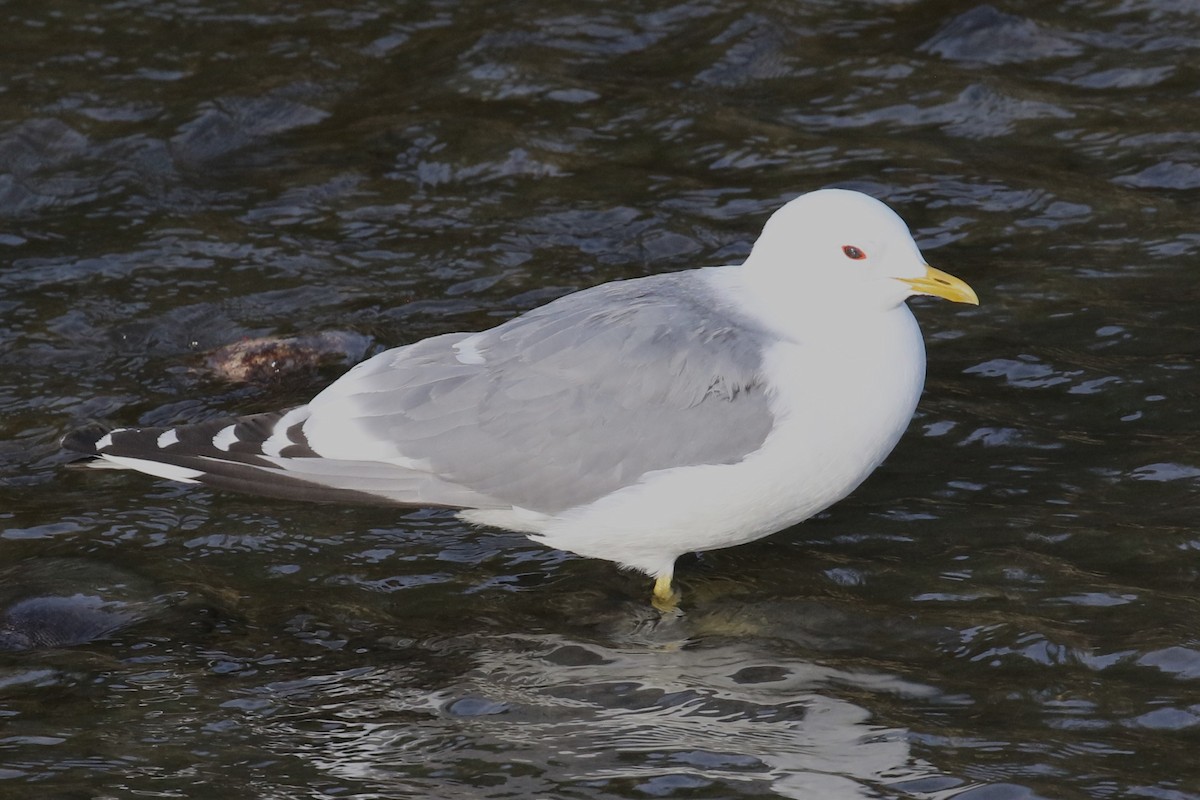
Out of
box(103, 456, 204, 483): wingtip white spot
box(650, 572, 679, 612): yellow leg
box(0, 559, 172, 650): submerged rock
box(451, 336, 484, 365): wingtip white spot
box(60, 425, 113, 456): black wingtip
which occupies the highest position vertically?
box(451, 336, 484, 365): wingtip white spot

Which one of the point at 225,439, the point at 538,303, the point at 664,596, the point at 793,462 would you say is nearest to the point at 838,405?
the point at 793,462

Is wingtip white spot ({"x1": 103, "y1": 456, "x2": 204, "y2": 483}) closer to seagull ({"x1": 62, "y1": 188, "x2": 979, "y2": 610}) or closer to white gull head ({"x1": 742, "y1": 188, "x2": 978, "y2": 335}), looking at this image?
seagull ({"x1": 62, "y1": 188, "x2": 979, "y2": 610})

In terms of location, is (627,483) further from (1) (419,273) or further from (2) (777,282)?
(1) (419,273)

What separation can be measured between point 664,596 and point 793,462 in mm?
848

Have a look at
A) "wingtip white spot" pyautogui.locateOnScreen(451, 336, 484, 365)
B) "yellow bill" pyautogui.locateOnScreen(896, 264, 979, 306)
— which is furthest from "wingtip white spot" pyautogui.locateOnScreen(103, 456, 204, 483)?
"yellow bill" pyautogui.locateOnScreen(896, 264, 979, 306)

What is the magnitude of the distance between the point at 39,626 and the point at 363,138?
4184 millimetres

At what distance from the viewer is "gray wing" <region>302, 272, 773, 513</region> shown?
5301mm

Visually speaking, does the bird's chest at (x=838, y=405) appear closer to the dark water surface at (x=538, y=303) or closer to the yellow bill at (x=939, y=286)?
the yellow bill at (x=939, y=286)

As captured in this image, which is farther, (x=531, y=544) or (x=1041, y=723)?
(x=531, y=544)

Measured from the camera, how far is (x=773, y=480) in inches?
206

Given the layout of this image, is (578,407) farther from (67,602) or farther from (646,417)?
(67,602)

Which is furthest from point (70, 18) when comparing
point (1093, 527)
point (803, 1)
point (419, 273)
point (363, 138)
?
point (1093, 527)

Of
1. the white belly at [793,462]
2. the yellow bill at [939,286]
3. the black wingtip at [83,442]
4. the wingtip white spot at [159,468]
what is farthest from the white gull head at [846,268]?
the black wingtip at [83,442]

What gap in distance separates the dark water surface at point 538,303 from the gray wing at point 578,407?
22.8 inches
